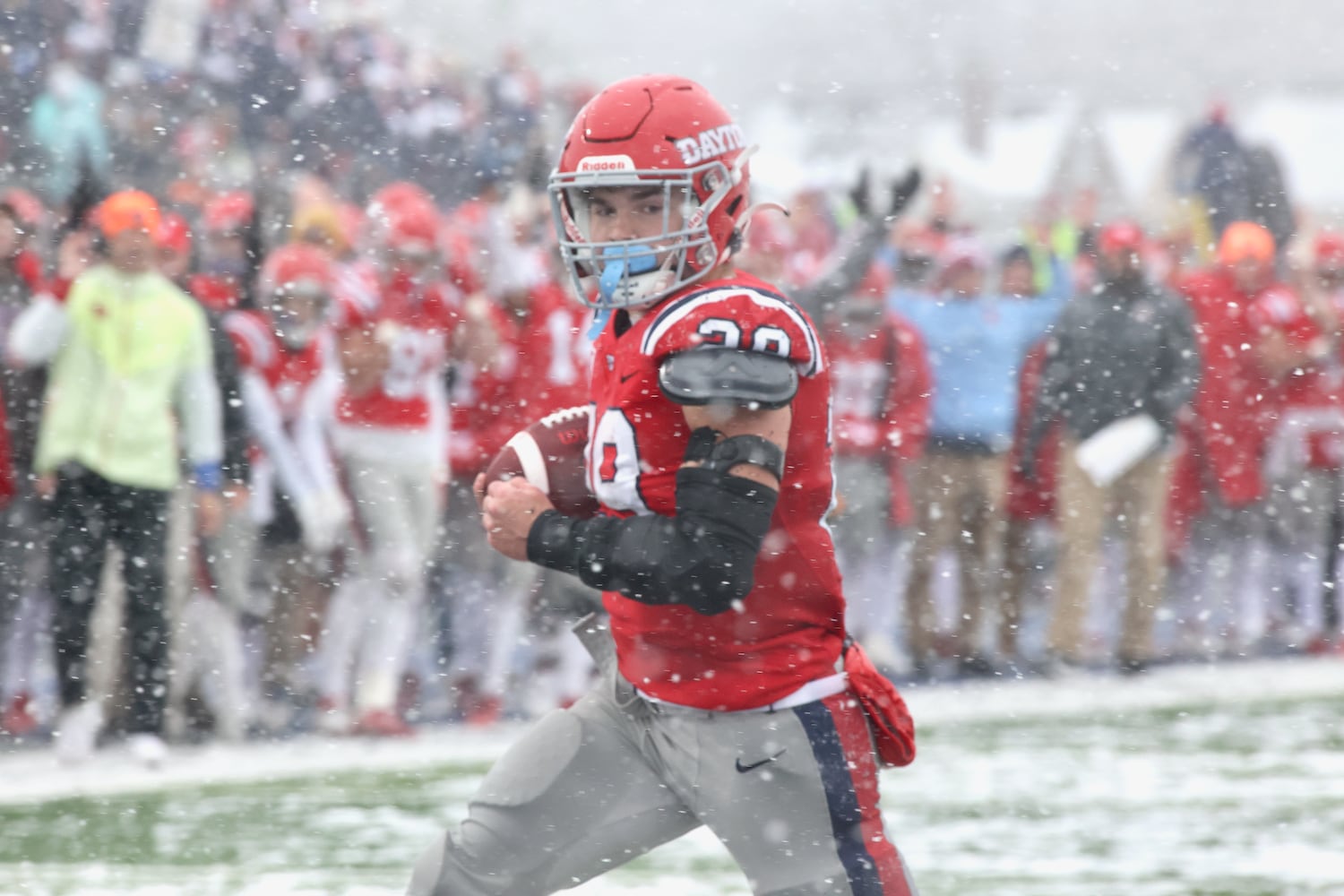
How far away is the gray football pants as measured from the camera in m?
2.77

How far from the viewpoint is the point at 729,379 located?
258 cm

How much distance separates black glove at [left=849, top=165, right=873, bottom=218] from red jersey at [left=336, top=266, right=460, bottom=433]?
165 cm

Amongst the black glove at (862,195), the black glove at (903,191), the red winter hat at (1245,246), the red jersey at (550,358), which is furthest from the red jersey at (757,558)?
the red winter hat at (1245,246)

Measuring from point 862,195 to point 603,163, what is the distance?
4.63 m

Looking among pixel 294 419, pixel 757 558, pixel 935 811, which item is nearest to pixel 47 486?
pixel 294 419

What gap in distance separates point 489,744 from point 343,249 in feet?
6.05

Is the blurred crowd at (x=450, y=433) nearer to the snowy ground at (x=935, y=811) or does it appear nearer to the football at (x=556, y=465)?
the snowy ground at (x=935, y=811)

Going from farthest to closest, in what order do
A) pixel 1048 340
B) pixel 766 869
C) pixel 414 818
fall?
1. pixel 1048 340
2. pixel 414 818
3. pixel 766 869

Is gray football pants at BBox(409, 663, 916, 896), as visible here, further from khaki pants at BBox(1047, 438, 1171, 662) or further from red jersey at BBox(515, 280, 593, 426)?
khaki pants at BBox(1047, 438, 1171, 662)

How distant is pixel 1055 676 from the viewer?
311 inches

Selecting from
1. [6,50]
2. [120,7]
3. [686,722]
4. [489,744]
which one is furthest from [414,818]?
[120,7]

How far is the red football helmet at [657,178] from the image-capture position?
2.86 m

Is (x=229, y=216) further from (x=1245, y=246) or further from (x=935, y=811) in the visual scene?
(x=1245, y=246)

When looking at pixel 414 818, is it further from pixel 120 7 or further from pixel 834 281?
pixel 120 7
